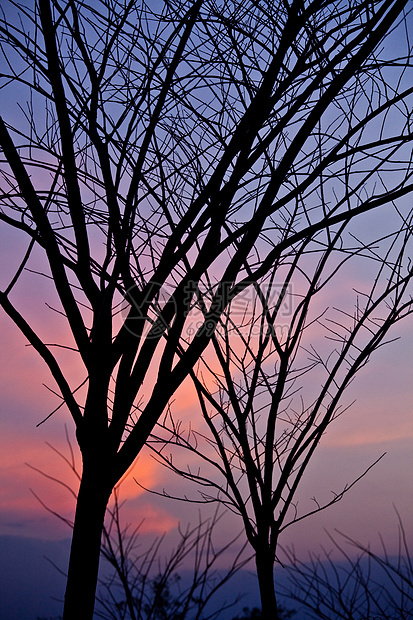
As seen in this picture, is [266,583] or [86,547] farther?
[266,583]

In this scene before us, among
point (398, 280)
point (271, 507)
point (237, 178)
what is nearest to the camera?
point (237, 178)

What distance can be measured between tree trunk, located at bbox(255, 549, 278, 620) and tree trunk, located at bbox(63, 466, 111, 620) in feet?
3.23

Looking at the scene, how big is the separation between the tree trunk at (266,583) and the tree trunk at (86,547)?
0.98 metres

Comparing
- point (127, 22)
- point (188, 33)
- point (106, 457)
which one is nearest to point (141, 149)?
point (188, 33)

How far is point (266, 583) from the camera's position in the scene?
262 cm

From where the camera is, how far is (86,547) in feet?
6.24

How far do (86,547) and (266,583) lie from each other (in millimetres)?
1060

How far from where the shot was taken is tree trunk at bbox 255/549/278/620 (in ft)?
8.30

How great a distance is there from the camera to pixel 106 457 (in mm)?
2020

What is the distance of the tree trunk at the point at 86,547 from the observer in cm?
183

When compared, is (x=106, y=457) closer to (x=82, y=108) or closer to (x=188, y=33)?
(x=82, y=108)

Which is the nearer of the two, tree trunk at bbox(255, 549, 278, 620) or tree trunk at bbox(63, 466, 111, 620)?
tree trunk at bbox(63, 466, 111, 620)

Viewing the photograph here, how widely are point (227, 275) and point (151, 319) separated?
1.16 ft

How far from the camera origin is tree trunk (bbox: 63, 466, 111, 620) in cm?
183
